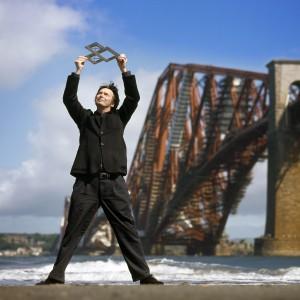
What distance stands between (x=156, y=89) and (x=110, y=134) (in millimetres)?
48353

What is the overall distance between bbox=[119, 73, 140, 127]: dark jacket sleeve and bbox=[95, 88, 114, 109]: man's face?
76 millimetres

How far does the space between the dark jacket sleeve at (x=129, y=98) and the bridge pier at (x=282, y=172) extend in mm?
29009

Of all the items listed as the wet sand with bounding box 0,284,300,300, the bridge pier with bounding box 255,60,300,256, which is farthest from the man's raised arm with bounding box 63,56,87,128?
the bridge pier with bounding box 255,60,300,256

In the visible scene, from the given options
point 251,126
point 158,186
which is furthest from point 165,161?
point 251,126

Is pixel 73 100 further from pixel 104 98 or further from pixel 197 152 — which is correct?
pixel 197 152

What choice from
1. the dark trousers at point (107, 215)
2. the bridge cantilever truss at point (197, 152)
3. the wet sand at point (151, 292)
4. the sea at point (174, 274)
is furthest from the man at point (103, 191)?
the bridge cantilever truss at point (197, 152)

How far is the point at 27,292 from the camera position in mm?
2279

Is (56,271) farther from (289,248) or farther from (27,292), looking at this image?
(289,248)

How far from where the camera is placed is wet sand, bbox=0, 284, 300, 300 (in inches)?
87.6

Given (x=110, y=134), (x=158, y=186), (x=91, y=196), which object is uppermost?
(x=158, y=186)

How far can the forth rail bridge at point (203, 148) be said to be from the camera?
36.2 metres

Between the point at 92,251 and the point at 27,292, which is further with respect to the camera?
the point at 92,251

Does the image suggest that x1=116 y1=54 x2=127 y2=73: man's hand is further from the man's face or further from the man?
the man

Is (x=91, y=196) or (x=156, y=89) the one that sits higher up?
(x=156, y=89)
